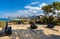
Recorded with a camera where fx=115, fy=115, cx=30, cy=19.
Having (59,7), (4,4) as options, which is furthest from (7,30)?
(59,7)

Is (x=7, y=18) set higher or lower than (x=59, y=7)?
lower

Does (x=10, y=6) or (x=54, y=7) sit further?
(x=54, y=7)

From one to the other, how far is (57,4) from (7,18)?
50.6 feet

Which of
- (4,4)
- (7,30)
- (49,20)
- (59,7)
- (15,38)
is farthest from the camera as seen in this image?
(49,20)

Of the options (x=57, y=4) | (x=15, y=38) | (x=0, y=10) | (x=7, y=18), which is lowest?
(x=15, y=38)

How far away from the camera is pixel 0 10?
1955 centimetres

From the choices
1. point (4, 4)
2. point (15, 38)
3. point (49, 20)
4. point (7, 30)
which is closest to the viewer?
point (15, 38)

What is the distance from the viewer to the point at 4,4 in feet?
62.0

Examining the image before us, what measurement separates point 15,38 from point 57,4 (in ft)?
56.7

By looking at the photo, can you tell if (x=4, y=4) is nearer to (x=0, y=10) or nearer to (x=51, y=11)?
(x=0, y=10)

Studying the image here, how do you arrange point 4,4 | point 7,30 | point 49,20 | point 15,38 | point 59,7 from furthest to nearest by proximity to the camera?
1. point 49,20
2. point 59,7
3. point 4,4
4. point 7,30
5. point 15,38

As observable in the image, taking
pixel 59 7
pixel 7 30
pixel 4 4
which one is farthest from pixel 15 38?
pixel 59 7

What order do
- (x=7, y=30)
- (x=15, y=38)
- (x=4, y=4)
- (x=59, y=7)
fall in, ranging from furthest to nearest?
(x=59, y=7), (x=4, y=4), (x=7, y=30), (x=15, y=38)

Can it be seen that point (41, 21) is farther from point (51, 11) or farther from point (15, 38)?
point (15, 38)
